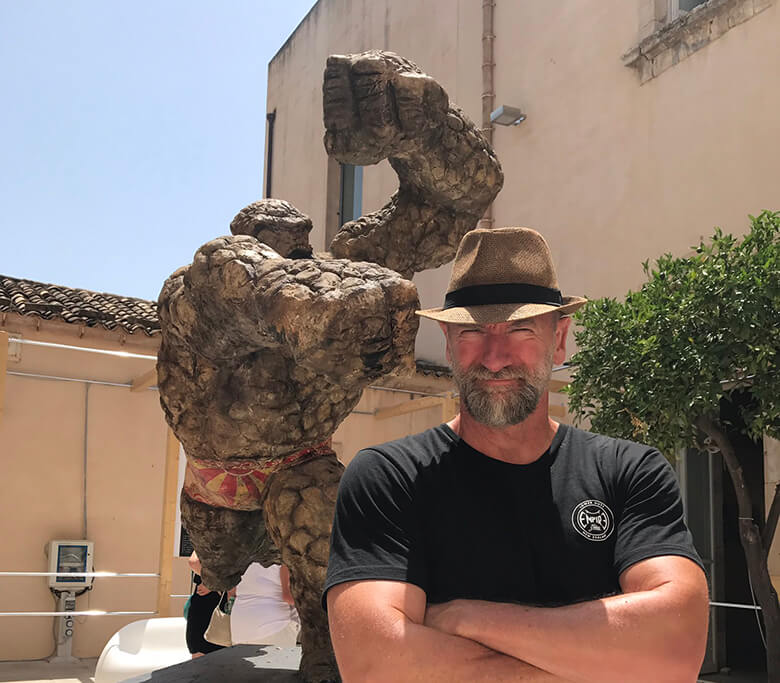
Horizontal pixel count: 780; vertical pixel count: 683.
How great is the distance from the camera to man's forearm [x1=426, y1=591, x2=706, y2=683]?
51.9 inches

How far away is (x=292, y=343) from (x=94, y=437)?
686 cm

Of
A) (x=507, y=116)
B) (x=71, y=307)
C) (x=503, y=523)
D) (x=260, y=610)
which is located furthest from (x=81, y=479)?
(x=503, y=523)

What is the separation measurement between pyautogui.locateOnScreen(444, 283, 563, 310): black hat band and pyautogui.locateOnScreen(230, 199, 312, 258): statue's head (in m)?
0.79

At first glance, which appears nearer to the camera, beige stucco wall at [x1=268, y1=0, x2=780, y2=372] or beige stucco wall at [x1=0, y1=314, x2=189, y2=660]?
beige stucco wall at [x1=268, y1=0, x2=780, y2=372]

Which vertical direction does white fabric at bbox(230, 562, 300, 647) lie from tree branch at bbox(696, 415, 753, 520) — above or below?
below

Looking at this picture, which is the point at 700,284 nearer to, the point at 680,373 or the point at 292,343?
the point at 680,373

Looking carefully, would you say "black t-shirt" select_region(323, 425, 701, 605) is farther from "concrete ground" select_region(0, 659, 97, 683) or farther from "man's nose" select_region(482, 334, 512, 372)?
"concrete ground" select_region(0, 659, 97, 683)

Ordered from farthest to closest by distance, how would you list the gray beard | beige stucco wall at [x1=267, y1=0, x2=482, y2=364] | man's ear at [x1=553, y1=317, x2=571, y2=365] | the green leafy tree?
beige stucco wall at [x1=267, y1=0, x2=482, y2=364], the green leafy tree, man's ear at [x1=553, y1=317, x2=571, y2=365], the gray beard

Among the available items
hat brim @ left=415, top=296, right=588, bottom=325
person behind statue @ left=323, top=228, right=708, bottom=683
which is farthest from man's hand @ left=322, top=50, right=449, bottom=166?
hat brim @ left=415, top=296, right=588, bottom=325

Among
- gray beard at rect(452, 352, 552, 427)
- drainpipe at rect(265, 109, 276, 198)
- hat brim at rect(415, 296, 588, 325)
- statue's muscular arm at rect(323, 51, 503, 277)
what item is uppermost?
drainpipe at rect(265, 109, 276, 198)

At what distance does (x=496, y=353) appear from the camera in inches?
61.7

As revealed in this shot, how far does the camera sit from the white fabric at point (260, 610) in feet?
11.1

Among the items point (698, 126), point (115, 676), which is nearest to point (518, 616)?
point (115, 676)

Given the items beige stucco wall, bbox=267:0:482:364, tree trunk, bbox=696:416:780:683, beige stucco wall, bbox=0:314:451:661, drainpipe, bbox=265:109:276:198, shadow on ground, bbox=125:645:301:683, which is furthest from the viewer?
drainpipe, bbox=265:109:276:198
